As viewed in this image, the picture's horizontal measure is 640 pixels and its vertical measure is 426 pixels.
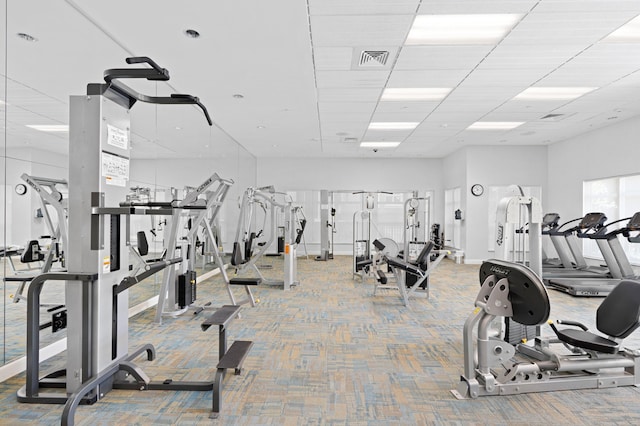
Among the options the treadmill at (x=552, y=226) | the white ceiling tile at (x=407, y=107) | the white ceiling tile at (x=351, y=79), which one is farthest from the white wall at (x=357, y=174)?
the white ceiling tile at (x=351, y=79)

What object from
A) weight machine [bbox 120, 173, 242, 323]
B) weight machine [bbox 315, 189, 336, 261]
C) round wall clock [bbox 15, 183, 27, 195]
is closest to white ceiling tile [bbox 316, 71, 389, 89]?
weight machine [bbox 120, 173, 242, 323]

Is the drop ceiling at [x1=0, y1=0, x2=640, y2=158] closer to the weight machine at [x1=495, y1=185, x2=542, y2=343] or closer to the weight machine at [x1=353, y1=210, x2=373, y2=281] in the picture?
the weight machine at [x1=495, y1=185, x2=542, y2=343]

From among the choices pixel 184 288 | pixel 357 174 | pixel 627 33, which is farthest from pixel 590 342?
pixel 357 174

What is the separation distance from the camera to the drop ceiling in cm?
318

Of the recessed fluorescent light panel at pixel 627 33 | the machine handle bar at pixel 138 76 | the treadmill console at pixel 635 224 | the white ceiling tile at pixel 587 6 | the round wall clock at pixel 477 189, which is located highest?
the recessed fluorescent light panel at pixel 627 33

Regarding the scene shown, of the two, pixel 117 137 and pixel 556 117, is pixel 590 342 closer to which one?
pixel 117 137

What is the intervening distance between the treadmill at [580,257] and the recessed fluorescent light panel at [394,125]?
3.29m

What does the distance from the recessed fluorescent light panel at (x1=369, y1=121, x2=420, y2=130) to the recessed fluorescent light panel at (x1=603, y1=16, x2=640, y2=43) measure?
362 cm

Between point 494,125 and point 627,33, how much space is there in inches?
153

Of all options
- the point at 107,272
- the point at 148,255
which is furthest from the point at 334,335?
the point at 148,255

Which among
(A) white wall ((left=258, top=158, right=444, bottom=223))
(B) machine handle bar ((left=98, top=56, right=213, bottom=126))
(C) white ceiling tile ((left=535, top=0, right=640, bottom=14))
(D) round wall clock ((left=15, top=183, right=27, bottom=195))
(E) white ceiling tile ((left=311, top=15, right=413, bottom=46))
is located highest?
(C) white ceiling tile ((left=535, top=0, right=640, bottom=14))

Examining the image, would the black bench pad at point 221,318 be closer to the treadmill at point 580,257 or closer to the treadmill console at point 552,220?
the treadmill at point 580,257

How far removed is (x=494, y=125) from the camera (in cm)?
753

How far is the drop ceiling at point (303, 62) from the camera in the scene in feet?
10.4
